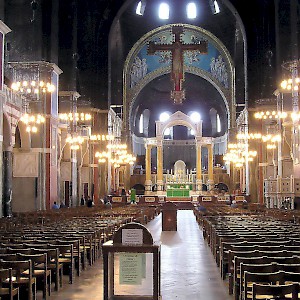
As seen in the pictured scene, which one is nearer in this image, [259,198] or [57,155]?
[57,155]

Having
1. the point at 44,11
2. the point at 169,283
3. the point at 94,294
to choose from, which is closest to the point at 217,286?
the point at 169,283

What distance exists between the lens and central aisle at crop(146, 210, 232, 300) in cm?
964

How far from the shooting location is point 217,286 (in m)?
10.6

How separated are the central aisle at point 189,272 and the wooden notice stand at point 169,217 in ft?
12.4

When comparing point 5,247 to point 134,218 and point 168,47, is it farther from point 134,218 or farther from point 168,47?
point 168,47

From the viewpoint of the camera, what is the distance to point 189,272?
12148mm

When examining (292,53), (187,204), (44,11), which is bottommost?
(187,204)

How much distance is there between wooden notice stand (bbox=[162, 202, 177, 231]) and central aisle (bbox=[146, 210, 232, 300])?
3793 millimetres

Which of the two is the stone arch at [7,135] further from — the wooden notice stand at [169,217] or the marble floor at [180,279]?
the marble floor at [180,279]

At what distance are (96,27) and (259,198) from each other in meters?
19.7

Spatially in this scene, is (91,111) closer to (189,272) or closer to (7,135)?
(7,135)

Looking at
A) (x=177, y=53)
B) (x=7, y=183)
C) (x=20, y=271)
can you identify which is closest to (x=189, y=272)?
(x=20, y=271)

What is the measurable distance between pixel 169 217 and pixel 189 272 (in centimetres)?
1154

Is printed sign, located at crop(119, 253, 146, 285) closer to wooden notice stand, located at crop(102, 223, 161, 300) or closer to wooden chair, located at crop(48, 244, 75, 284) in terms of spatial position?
wooden notice stand, located at crop(102, 223, 161, 300)
